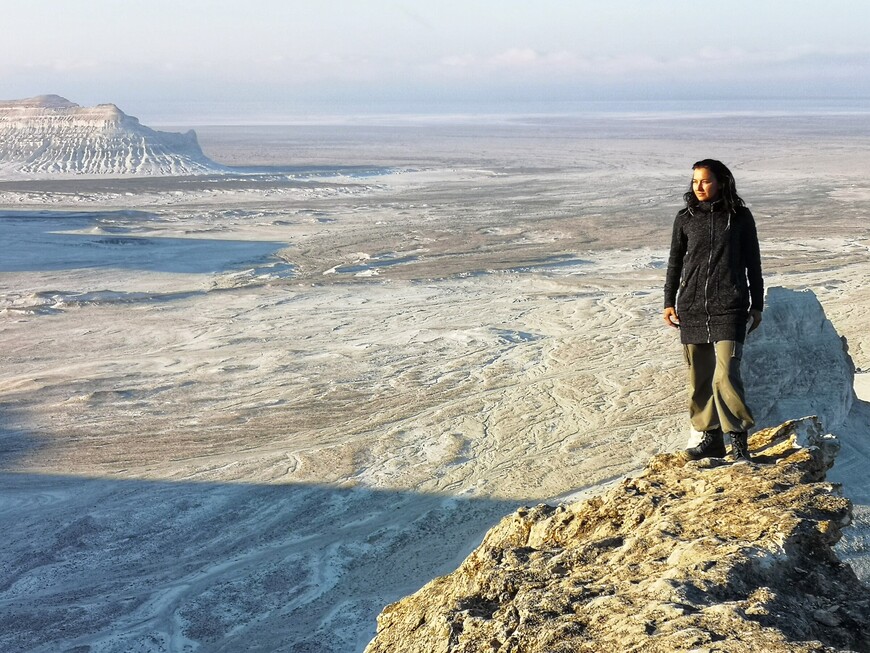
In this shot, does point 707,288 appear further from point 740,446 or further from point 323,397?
point 323,397

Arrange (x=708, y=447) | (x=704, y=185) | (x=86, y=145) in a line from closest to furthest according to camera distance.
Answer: (x=704, y=185) < (x=708, y=447) < (x=86, y=145)

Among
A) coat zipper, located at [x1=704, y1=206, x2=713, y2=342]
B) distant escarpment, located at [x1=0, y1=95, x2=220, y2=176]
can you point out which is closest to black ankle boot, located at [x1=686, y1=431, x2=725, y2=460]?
coat zipper, located at [x1=704, y1=206, x2=713, y2=342]

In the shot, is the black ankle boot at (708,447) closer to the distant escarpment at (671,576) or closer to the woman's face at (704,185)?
the distant escarpment at (671,576)

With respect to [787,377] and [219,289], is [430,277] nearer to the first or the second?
[219,289]

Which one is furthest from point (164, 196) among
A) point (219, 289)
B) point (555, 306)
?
point (555, 306)

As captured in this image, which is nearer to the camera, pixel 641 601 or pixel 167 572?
pixel 641 601

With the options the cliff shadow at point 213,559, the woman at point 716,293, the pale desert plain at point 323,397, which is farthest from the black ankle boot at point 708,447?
the cliff shadow at point 213,559

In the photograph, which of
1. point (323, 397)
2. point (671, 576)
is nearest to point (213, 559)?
point (323, 397)
